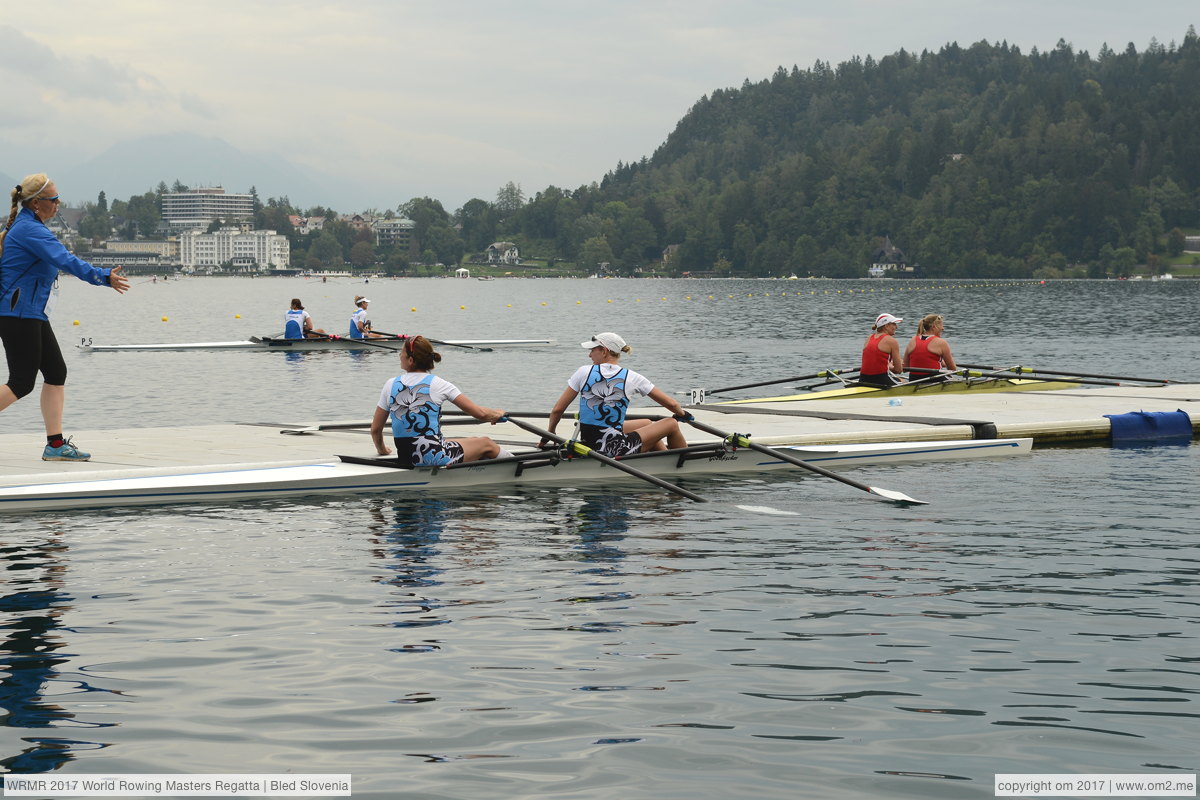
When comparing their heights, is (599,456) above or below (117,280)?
below

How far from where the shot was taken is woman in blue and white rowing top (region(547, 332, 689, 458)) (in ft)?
50.5

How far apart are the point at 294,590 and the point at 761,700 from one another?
439 centimetres

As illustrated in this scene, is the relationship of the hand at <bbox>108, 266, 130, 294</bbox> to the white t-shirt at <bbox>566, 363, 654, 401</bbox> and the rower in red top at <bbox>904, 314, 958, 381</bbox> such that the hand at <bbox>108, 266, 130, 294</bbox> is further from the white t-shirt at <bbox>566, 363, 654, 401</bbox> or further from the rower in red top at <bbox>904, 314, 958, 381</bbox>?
the rower in red top at <bbox>904, 314, 958, 381</bbox>

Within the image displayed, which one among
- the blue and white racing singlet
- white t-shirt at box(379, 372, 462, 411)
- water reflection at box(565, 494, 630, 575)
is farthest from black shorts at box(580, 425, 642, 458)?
white t-shirt at box(379, 372, 462, 411)

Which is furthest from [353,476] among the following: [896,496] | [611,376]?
[896,496]

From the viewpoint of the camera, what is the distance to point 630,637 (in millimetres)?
9664

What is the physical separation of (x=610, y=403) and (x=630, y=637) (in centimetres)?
633

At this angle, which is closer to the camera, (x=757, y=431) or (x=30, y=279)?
(x=30, y=279)

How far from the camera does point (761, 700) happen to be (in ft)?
27.0

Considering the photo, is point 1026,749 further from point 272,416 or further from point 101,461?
point 272,416

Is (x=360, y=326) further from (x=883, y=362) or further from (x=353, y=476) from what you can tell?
(x=353, y=476)

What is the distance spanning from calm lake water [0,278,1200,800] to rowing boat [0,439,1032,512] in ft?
0.79

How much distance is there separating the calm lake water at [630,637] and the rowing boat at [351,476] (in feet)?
0.79

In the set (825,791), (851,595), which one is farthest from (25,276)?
(825,791)
